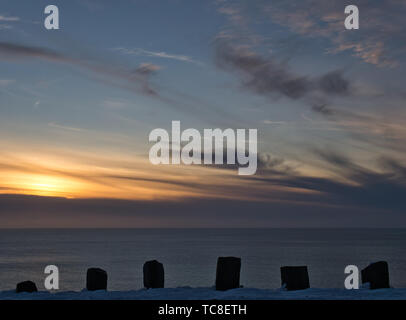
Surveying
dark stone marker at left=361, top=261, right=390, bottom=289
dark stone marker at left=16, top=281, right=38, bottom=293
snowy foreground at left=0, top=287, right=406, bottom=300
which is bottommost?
snowy foreground at left=0, top=287, right=406, bottom=300

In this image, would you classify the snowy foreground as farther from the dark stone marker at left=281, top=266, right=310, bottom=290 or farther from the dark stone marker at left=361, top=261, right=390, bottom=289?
the dark stone marker at left=361, top=261, right=390, bottom=289

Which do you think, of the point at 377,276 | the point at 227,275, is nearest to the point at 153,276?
the point at 227,275

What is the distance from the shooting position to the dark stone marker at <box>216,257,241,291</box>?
12953mm

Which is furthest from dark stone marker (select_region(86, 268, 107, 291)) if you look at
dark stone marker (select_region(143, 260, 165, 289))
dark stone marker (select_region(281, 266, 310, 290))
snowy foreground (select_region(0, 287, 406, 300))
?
dark stone marker (select_region(281, 266, 310, 290))

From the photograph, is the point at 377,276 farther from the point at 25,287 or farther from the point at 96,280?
the point at 25,287

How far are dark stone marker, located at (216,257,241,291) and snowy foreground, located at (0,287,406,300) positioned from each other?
1.24ft

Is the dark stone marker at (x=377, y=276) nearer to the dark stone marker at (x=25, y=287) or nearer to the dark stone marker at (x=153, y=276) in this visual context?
the dark stone marker at (x=153, y=276)

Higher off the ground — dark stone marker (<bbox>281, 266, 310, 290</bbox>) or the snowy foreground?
dark stone marker (<bbox>281, 266, 310, 290</bbox>)
